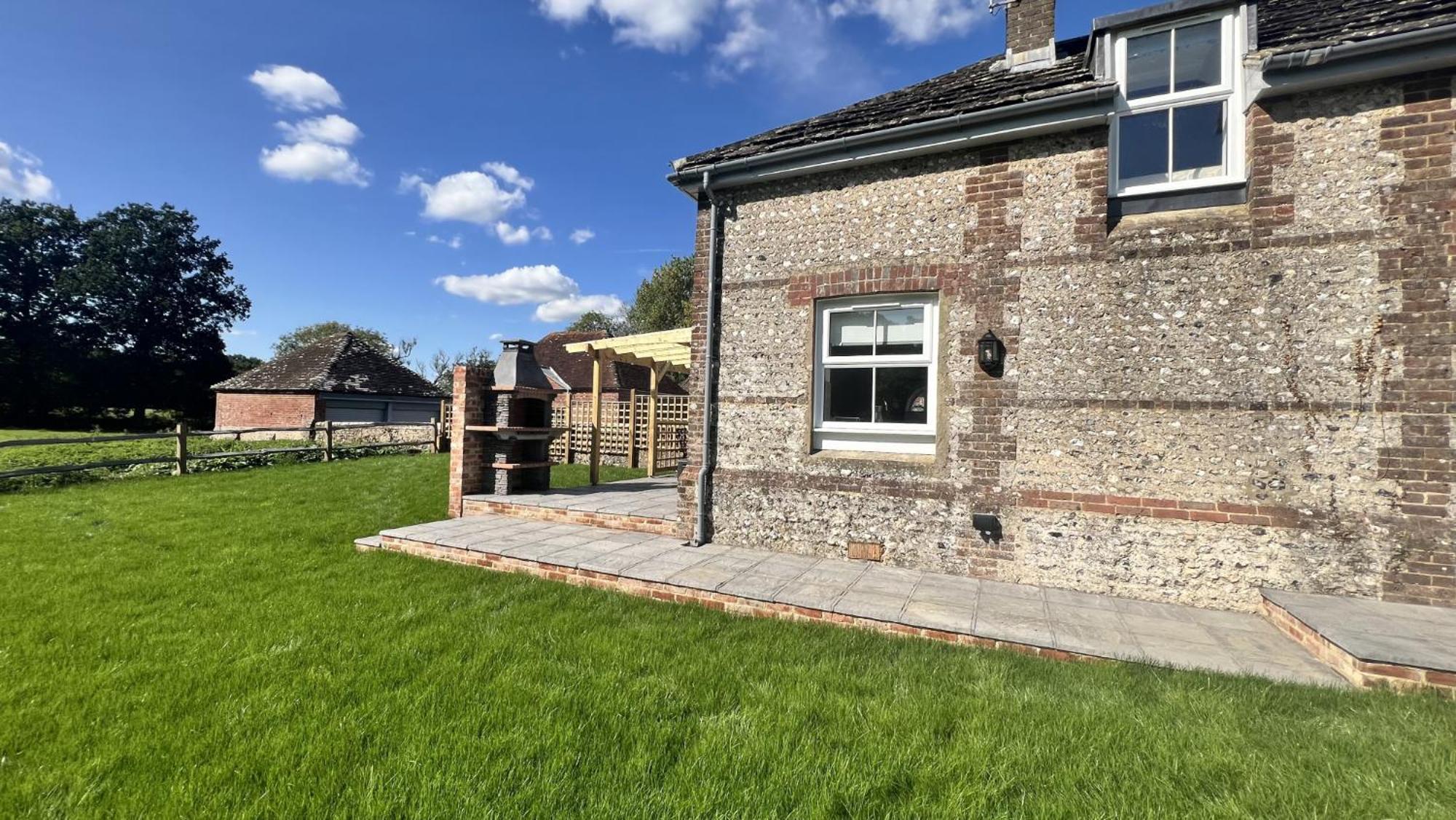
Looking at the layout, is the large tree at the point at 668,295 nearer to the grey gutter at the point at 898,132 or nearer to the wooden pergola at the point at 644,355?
the wooden pergola at the point at 644,355

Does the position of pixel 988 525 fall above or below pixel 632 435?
below

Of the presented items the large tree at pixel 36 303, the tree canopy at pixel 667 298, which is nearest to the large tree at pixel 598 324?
the tree canopy at pixel 667 298

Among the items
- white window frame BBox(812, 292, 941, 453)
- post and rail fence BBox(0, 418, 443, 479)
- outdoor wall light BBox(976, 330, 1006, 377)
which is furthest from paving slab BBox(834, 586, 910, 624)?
post and rail fence BBox(0, 418, 443, 479)

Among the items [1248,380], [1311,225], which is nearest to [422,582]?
[1248,380]

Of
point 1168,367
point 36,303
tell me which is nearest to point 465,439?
point 1168,367

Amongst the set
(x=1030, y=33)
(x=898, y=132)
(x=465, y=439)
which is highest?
(x=1030, y=33)

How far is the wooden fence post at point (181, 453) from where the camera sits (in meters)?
12.0

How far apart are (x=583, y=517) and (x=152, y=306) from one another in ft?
156

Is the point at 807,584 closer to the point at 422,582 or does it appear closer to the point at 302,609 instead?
the point at 422,582

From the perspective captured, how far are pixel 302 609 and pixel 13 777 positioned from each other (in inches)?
77.3

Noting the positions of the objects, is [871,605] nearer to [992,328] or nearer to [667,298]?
[992,328]

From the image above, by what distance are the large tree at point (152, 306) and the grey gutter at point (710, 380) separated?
45338mm

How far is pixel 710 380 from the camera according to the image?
639 cm

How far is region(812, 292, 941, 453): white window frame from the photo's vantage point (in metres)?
5.60
